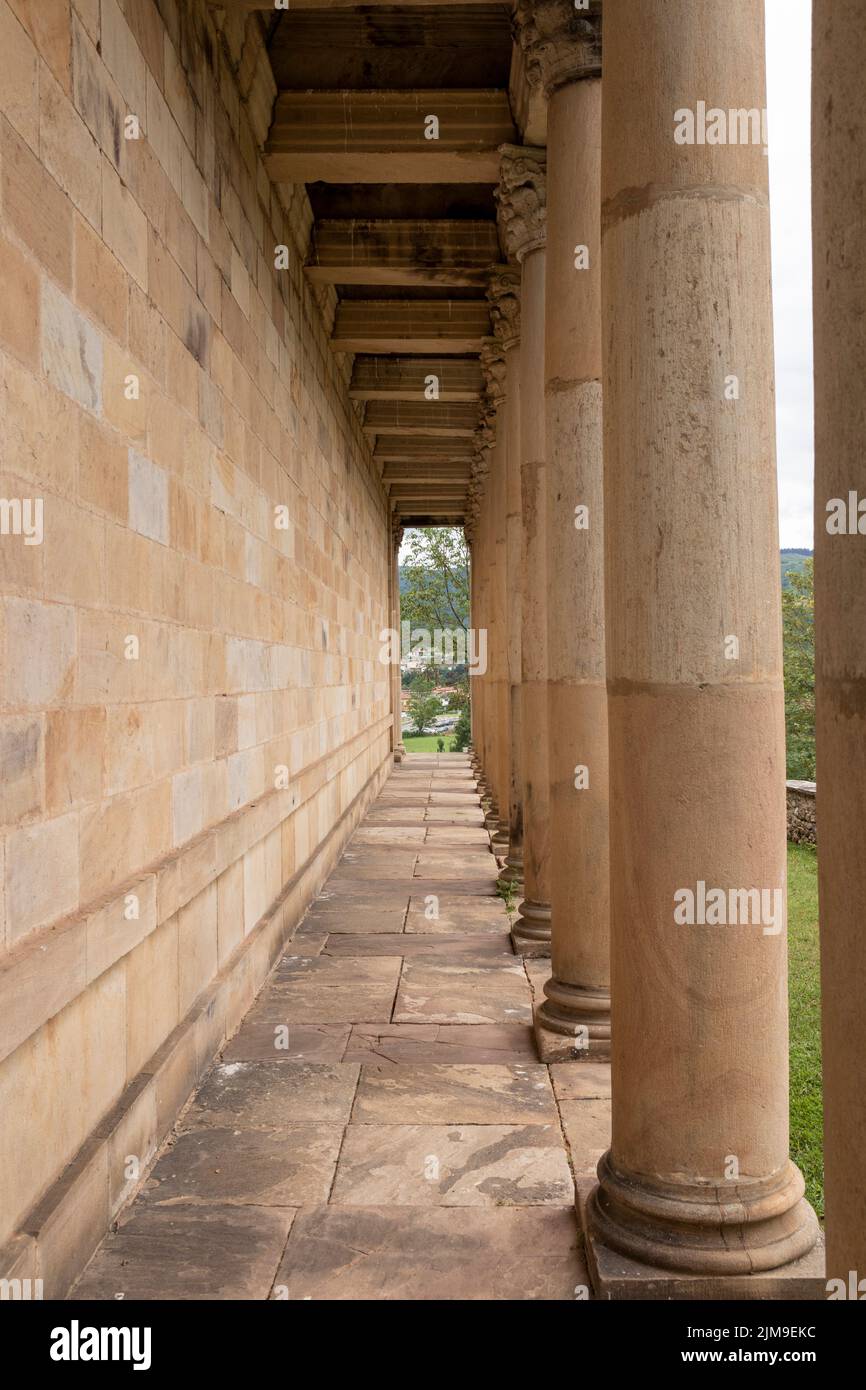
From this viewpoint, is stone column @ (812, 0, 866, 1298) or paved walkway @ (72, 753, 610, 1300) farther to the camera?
paved walkway @ (72, 753, 610, 1300)

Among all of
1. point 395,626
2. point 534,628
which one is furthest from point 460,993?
point 395,626

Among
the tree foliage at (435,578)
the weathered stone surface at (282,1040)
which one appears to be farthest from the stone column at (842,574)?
the tree foliage at (435,578)

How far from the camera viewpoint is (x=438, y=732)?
5706cm

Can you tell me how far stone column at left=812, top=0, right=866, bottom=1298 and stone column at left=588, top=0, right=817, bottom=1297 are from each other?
196 cm

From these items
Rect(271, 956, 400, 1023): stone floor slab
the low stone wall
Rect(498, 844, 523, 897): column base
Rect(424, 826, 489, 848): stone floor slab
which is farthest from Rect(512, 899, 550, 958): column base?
the low stone wall

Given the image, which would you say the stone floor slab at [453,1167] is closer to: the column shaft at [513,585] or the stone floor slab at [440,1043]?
the stone floor slab at [440,1043]

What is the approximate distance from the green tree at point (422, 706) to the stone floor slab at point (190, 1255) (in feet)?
162

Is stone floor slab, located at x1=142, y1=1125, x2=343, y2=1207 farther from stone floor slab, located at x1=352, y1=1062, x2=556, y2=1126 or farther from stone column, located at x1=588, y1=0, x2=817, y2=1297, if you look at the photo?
stone column, located at x1=588, y1=0, x2=817, y2=1297

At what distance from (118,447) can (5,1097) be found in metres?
2.93

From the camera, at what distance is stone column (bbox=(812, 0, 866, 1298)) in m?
1.84

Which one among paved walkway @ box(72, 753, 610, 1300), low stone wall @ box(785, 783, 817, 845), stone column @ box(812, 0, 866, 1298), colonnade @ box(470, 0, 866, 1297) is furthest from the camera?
low stone wall @ box(785, 783, 817, 845)

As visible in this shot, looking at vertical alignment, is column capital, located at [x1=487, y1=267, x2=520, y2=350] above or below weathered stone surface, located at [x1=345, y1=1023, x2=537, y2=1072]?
above

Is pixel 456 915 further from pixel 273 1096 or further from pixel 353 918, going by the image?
pixel 273 1096

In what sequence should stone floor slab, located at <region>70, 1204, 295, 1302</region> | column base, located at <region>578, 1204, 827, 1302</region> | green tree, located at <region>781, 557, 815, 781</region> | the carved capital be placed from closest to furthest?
column base, located at <region>578, 1204, 827, 1302</region> → stone floor slab, located at <region>70, 1204, 295, 1302</region> → the carved capital → green tree, located at <region>781, 557, 815, 781</region>
